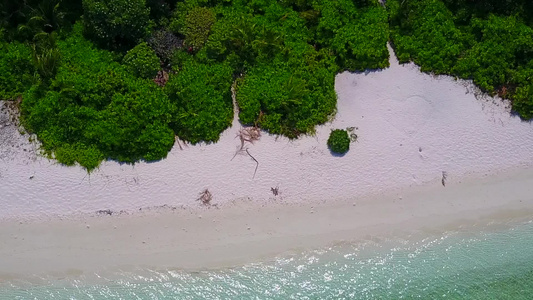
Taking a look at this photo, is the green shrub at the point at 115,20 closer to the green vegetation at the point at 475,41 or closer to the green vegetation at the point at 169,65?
the green vegetation at the point at 169,65

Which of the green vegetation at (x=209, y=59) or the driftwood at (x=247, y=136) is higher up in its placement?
the green vegetation at (x=209, y=59)

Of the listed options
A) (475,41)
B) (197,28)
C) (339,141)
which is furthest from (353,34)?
(197,28)

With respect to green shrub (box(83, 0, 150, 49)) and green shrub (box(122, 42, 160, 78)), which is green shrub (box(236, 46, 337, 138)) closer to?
green shrub (box(122, 42, 160, 78))

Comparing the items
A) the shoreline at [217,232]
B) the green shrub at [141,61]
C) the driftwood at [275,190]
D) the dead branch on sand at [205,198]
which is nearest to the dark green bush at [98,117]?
the green shrub at [141,61]

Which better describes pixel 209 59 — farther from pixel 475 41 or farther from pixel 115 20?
pixel 475 41

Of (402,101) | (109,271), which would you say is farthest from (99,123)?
(402,101)

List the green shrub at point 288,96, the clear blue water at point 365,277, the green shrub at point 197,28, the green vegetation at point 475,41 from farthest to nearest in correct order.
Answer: the green vegetation at point 475,41 → the green shrub at point 197,28 → the green shrub at point 288,96 → the clear blue water at point 365,277
